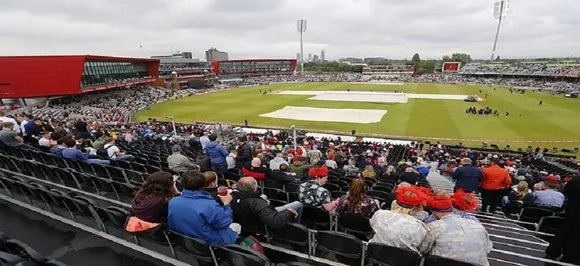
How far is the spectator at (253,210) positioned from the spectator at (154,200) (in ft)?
2.69

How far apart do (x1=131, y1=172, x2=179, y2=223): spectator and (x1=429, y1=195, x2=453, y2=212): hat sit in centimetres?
299

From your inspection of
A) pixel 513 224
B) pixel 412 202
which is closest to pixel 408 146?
pixel 513 224

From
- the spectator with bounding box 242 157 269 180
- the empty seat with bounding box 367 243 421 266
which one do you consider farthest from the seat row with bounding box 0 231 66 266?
the spectator with bounding box 242 157 269 180

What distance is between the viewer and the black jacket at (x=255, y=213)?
11.0ft

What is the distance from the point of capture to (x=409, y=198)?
3.17 metres

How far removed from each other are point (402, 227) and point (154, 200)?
2729 millimetres

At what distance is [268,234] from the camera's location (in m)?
3.79

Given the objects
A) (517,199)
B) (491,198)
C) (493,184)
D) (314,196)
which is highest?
(314,196)

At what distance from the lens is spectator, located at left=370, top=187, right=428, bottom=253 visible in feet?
9.82

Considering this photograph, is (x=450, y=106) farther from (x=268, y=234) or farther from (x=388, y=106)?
(x=268, y=234)

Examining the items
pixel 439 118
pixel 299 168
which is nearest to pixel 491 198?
pixel 299 168

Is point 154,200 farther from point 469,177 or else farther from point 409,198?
point 469,177

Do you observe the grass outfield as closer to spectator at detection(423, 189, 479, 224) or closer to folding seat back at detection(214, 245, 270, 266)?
spectator at detection(423, 189, 479, 224)

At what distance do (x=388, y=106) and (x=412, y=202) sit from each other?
143ft
